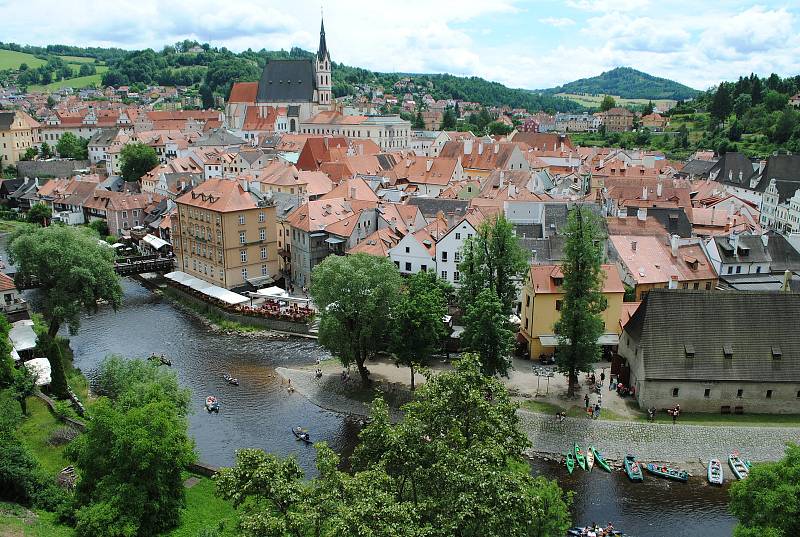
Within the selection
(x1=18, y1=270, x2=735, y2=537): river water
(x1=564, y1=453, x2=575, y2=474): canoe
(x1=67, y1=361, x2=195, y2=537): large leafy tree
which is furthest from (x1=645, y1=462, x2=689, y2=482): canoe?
(x1=67, y1=361, x2=195, y2=537): large leafy tree

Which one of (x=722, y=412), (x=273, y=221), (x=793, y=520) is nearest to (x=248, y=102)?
(x=273, y=221)

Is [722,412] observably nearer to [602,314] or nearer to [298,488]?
[602,314]

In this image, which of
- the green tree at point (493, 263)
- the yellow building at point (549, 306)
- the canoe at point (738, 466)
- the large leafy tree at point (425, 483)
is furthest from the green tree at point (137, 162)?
the canoe at point (738, 466)

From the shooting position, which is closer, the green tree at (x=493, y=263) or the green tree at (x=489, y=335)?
the green tree at (x=489, y=335)

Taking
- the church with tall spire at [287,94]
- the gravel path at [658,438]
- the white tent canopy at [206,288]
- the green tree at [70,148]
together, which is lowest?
the gravel path at [658,438]

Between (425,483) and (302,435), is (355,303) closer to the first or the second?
(302,435)

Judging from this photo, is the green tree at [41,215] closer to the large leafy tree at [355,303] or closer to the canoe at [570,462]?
the large leafy tree at [355,303]

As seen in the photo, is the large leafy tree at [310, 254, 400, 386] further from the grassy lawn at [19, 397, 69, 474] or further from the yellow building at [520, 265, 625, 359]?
the grassy lawn at [19, 397, 69, 474]
